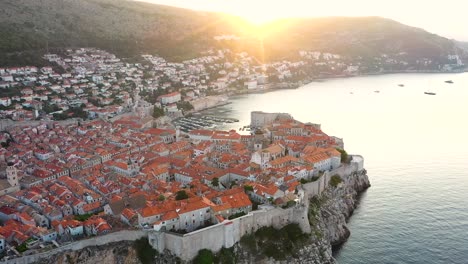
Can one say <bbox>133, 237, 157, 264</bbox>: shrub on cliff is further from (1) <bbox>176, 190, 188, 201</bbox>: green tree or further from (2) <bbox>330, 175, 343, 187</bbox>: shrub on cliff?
(2) <bbox>330, 175, 343, 187</bbox>: shrub on cliff

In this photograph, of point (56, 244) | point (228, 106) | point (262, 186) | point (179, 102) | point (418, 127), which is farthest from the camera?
point (228, 106)

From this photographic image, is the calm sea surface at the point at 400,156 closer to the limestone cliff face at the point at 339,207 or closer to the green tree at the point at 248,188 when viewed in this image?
the limestone cliff face at the point at 339,207

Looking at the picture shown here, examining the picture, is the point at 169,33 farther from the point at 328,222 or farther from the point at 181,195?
the point at 328,222

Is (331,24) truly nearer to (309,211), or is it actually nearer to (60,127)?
(60,127)

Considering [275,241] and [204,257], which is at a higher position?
[204,257]

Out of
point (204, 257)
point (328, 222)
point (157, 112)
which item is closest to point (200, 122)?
point (157, 112)

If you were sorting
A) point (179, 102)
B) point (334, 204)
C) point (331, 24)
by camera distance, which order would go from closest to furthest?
point (334, 204), point (179, 102), point (331, 24)

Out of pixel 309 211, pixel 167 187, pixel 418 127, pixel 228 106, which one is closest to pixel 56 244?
pixel 167 187
